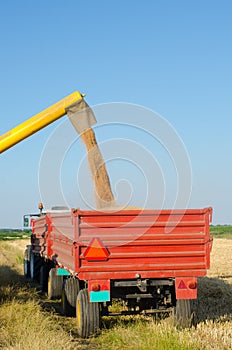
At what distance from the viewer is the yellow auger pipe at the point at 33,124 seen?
8.73 meters

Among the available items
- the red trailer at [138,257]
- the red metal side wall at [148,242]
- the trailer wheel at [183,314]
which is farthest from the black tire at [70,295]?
the trailer wheel at [183,314]

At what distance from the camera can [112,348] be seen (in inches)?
298

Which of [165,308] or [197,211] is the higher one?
[197,211]

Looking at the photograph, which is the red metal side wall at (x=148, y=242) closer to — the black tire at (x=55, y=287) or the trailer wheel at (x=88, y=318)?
the trailer wheel at (x=88, y=318)

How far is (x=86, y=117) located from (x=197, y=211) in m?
2.44

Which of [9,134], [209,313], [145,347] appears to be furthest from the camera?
[209,313]

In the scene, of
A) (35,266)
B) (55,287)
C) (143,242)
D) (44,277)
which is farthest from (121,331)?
(35,266)

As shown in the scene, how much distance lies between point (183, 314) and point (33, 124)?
3.76 metres

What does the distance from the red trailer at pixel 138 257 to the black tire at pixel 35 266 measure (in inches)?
292

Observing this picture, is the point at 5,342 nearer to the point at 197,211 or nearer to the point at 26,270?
the point at 197,211

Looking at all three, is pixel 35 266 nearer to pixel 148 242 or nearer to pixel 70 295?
pixel 70 295

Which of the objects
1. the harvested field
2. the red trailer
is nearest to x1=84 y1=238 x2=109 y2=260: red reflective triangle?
the red trailer

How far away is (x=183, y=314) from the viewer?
848cm

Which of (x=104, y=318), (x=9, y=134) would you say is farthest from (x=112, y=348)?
(x=9, y=134)
